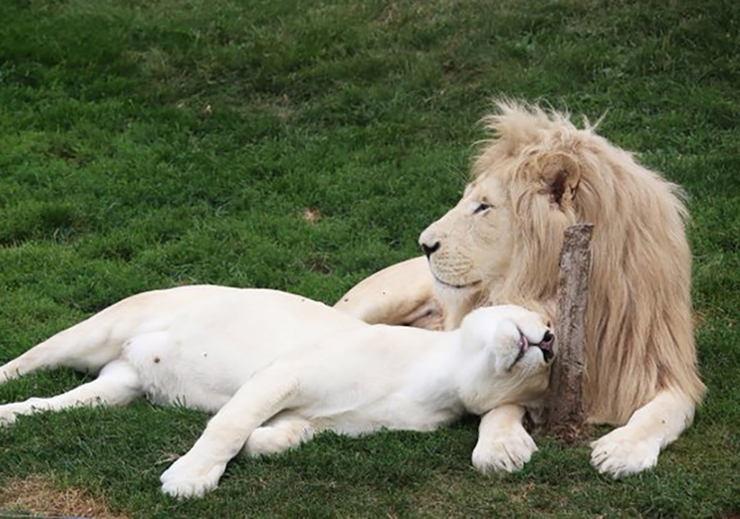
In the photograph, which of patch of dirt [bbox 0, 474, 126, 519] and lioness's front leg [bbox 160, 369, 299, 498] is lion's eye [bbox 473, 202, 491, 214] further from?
patch of dirt [bbox 0, 474, 126, 519]

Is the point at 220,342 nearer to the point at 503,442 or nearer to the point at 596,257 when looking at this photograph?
the point at 503,442

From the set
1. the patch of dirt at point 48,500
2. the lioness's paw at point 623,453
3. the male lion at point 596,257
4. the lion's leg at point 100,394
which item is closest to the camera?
the patch of dirt at point 48,500

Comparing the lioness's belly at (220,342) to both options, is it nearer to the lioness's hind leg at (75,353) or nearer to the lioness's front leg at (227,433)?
the lioness's hind leg at (75,353)

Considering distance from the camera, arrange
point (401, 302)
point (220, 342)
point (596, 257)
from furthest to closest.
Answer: point (401, 302), point (220, 342), point (596, 257)

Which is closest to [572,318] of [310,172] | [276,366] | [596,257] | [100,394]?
[596,257]

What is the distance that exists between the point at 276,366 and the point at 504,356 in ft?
2.83

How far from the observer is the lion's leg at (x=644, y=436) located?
4441 mm

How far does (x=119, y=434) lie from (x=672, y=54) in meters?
6.78

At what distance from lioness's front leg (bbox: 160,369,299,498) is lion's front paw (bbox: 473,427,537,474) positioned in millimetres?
729

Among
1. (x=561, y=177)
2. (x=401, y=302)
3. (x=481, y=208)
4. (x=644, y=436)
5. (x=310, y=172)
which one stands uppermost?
(x=561, y=177)

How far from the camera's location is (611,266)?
5.03m

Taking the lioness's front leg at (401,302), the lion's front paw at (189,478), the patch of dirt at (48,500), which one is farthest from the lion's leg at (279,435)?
the lioness's front leg at (401,302)

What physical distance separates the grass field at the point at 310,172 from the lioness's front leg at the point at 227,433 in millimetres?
84

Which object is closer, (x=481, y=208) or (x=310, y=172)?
(x=481, y=208)
